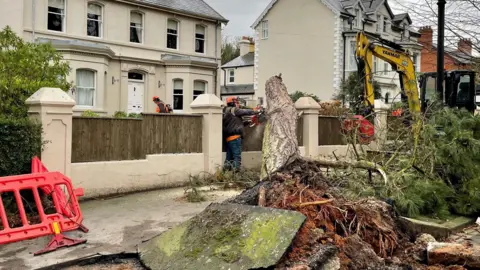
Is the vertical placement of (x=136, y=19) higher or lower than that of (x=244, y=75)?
higher

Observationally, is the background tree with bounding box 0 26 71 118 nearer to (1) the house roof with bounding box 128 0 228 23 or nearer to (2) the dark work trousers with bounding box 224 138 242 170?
(2) the dark work trousers with bounding box 224 138 242 170

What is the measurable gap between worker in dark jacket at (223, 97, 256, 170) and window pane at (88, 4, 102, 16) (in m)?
12.8

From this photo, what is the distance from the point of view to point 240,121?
34.5 feet

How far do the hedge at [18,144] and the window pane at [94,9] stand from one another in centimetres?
1465

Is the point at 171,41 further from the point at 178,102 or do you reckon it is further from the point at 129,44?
the point at 178,102

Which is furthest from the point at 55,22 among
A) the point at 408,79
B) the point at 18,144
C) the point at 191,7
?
the point at 408,79

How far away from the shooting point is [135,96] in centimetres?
2159

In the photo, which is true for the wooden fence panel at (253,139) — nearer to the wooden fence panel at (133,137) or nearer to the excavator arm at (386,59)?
the wooden fence panel at (133,137)

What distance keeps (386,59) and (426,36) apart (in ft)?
13.8

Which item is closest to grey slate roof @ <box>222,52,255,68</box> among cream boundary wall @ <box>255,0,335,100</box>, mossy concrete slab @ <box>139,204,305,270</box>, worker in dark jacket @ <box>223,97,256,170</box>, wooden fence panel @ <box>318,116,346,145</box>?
cream boundary wall @ <box>255,0,335,100</box>

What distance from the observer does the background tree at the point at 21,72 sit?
293 inches

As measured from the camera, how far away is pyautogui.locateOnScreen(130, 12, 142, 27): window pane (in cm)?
2181

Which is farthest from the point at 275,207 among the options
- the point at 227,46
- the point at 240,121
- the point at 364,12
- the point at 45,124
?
the point at 227,46

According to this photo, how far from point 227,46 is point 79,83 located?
33.6 m
